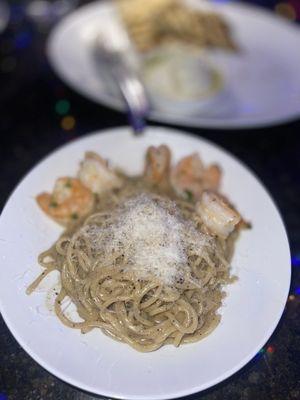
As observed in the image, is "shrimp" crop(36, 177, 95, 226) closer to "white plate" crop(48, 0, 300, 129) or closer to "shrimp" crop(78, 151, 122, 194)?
"shrimp" crop(78, 151, 122, 194)

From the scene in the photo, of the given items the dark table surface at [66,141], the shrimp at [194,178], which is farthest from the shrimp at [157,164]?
the dark table surface at [66,141]

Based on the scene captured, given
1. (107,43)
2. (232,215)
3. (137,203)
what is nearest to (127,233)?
(137,203)

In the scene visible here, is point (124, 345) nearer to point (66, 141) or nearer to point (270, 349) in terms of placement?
point (270, 349)

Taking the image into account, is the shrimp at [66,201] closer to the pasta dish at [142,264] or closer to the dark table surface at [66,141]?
the pasta dish at [142,264]

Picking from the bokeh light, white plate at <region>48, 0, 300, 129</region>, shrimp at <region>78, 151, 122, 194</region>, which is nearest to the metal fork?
white plate at <region>48, 0, 300, 129</region>

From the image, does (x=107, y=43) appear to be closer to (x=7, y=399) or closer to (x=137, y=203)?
(x=137, y=203)
